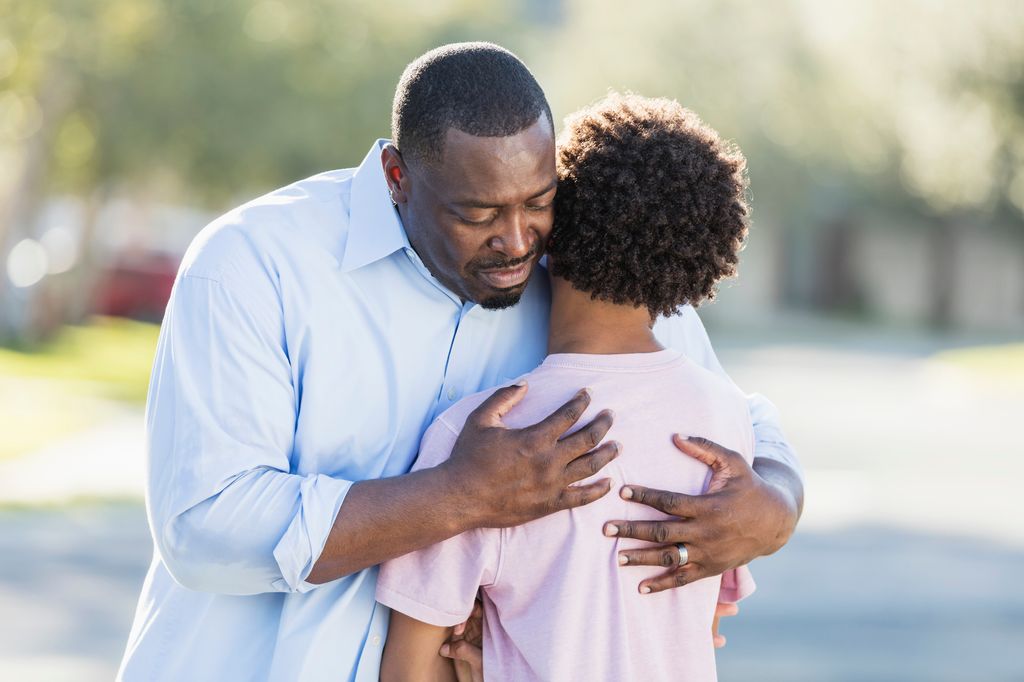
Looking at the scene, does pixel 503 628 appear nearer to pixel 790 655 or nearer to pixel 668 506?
pixel 668 506

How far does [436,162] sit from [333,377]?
0.45 metres

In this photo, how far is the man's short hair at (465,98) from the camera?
2.60 meters

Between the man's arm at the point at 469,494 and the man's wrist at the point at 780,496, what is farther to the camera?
the man's wrist at the point at 780,496

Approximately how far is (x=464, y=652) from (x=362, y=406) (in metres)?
0.49

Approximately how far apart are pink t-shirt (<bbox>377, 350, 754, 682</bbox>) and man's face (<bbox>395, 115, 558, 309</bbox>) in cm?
20

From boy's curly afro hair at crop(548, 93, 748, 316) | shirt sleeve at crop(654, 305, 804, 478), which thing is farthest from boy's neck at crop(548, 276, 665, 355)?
shirt sleeve at crop(654, 305, 804, 478)

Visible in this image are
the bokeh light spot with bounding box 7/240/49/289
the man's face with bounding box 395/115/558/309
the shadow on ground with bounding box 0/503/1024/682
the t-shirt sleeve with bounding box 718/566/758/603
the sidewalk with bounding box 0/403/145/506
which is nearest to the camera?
the man's face with bounding box 395/115/558/309

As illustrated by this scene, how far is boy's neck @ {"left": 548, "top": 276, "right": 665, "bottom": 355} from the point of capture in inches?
104

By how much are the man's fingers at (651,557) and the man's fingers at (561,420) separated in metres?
0.26

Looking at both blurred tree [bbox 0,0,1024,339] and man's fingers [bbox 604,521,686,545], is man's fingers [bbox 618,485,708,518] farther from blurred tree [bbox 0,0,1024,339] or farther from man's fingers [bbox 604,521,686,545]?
blurred tree [bbox 0,0,1024,339]

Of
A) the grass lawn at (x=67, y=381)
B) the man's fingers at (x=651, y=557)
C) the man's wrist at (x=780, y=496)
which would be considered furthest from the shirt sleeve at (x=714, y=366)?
the grass lawn at (x=67, y=381)

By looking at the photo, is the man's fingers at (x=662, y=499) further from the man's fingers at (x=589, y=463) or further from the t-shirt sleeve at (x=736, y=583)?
the t-shirt sleeve at (x=736, y=583)

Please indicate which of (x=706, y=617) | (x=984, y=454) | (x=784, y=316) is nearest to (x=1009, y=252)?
(x=784, y=316)

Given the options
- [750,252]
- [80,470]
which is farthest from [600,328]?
[750,252]
